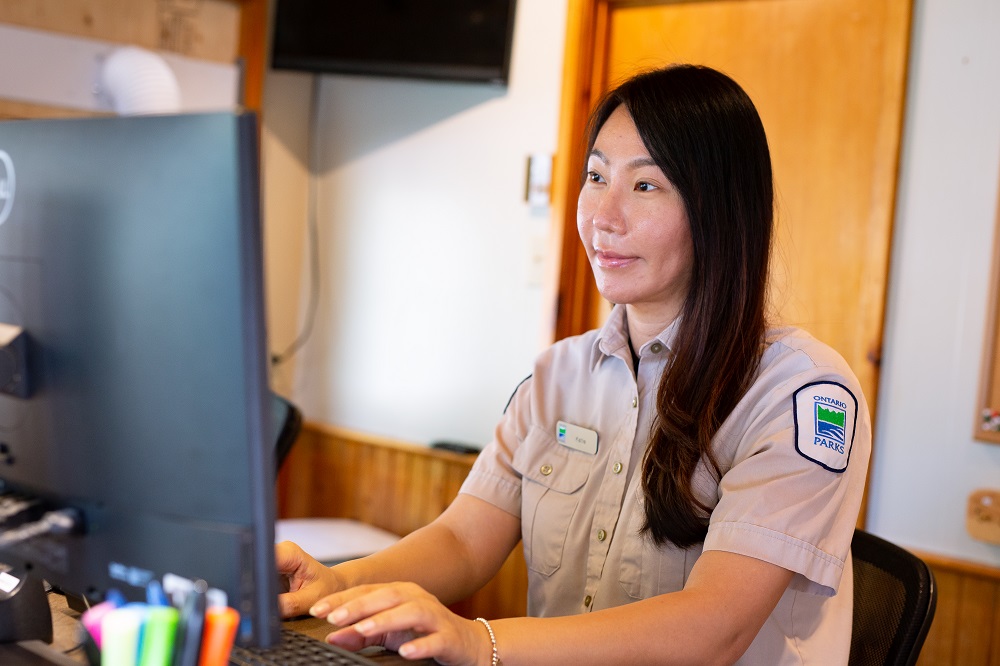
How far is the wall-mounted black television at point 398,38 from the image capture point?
3029 mm

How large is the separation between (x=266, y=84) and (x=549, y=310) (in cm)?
142

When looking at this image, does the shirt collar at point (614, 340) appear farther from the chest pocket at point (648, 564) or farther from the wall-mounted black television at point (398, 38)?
the wall-mounted black television at point (398, 38)

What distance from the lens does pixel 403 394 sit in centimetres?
334

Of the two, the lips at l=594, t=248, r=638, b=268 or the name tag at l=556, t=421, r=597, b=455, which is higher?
the lips at l=594, t=248, r=638, b=268

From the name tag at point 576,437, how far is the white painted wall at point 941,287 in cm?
123

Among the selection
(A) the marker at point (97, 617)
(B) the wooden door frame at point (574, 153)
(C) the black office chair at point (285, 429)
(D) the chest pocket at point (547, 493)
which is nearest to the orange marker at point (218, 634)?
(A) the marker at point (97, 617)

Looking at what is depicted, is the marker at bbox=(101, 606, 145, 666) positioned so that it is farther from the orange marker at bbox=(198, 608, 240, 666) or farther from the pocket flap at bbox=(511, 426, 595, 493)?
the pocket flap at bbox=(511, 426, 595, 493)

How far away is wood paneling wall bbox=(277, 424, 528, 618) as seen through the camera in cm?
298

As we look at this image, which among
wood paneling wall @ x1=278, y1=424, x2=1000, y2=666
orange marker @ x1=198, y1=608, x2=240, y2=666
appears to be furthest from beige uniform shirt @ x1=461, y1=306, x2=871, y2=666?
wood paneling wall @ x1=278, y1=424, x2=1000, y2=666

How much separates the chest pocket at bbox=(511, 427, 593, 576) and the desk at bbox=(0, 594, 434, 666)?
1.47 feet

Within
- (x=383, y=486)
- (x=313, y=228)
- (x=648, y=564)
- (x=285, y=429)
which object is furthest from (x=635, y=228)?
(x=313, y=228)

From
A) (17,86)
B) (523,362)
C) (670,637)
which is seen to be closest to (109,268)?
(670,637)

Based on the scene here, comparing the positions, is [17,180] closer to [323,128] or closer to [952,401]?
[952,401]

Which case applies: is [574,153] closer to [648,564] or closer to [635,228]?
[635,228]
